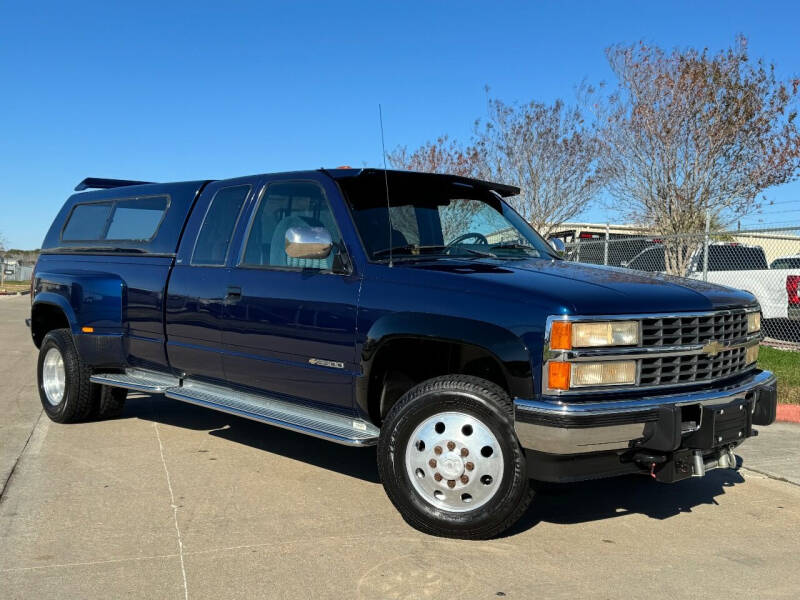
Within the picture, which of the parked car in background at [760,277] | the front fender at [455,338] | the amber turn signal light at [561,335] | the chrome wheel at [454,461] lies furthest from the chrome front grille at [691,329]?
the parked car in background at [760,277]

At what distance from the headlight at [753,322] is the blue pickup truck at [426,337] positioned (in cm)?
3

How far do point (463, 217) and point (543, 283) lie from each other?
1562 millimetres

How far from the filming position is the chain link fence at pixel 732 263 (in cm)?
1193

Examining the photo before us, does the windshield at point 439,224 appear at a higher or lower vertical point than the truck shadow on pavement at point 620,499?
higher

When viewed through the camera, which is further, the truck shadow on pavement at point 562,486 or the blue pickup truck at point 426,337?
the truck shadow on pavement at point 562,486

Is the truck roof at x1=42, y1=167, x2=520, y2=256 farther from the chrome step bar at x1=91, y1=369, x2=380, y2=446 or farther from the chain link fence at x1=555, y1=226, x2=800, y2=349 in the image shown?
the chain link fence at x1=555, y1=226, x2=800, y2=349

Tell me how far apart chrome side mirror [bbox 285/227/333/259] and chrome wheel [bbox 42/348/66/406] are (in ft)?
10.9

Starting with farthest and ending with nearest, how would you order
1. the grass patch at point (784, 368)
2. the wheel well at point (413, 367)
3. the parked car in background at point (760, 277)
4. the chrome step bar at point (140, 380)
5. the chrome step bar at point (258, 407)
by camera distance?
the parked car in background at point (760, 277)
the grass patch at point (784, 368)
the chrome step bar at point (140, 380)
the chrome step bar at point (258, 407)
the wheel well at point (413, 367)

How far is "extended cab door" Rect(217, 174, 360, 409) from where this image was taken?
4645mm

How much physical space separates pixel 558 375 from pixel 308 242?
5.45 feet

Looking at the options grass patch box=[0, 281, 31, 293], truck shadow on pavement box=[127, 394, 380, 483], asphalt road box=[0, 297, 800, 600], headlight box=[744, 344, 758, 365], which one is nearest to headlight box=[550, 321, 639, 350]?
asphalt road box=[0, 297, 800, 600]

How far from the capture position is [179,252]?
5.89m

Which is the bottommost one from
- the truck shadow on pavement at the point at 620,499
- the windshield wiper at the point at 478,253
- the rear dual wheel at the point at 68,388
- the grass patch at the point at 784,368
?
the truck shadow on pavement at the point at 620,499

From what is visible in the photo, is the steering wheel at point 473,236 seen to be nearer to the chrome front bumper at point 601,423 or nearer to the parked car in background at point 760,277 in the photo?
the chrome front bumper at point 601,423
